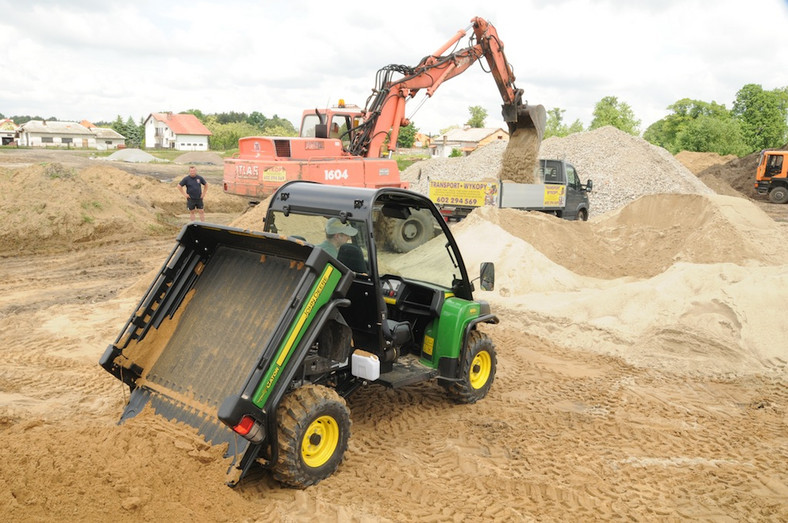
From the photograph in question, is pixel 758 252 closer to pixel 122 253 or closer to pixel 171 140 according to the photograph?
pixel 122 253

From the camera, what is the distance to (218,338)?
4.43 meters

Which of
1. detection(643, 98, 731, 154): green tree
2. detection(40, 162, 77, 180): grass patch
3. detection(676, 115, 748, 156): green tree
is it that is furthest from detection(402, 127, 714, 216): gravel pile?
detection(643, 98, 731, 154): green tree

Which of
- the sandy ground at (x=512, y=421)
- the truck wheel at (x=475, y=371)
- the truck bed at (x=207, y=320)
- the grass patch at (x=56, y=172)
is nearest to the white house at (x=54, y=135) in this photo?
the grass patch at (x=56, y=172)

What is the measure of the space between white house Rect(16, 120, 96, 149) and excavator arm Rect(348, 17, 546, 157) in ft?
270

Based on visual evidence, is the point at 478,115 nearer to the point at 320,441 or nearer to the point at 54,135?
the point at 54,135

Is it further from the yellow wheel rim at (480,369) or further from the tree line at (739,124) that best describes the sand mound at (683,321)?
the tree line at (739,124)

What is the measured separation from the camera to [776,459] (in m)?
4.95

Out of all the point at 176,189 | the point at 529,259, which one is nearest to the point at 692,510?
the point at 529,259

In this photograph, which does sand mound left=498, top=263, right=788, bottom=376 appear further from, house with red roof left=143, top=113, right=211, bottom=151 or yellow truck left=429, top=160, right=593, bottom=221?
house with red roof left=143, top=113, right=211, bottom=151

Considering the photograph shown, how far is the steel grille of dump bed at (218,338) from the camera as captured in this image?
419 centimetres

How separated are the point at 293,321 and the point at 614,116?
191ft

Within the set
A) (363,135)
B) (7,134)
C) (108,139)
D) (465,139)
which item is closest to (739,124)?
(465,139)

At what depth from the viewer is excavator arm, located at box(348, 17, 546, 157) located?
14344 mm

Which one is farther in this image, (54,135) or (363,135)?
(54,135)
